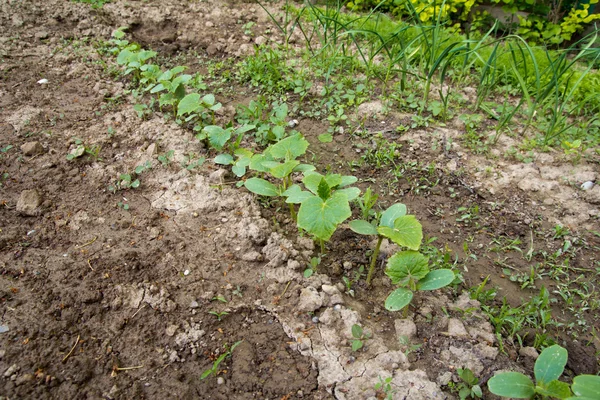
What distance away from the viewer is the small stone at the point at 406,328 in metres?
1.70

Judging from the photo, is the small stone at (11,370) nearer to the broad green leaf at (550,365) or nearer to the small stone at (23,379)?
the small stone at (23,379)

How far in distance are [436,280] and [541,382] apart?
46 centimetres

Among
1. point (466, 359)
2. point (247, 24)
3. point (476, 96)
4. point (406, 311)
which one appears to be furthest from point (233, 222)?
point (247, 24)

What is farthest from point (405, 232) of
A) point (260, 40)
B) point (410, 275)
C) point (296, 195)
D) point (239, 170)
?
point (260, 40)

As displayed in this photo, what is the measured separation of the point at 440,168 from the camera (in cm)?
245

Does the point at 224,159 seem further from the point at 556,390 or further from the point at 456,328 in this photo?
the point at 556,390

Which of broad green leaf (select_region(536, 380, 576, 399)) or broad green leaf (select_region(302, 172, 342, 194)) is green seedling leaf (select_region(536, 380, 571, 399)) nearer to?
broad green leaf (select_region(536, 380, 576, 399))

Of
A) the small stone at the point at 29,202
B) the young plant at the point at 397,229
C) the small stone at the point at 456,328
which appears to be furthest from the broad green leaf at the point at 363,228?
the small stone at the point at 29,202

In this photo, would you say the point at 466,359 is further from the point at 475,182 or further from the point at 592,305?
the point at 475,182

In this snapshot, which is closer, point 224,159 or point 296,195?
point 296,195

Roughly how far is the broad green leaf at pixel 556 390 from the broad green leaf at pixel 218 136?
1780 millimetres

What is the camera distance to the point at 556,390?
1.33 meters

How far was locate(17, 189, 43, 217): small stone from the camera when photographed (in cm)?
212

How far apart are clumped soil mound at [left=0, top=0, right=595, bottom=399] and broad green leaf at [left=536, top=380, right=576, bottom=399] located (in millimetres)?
252
